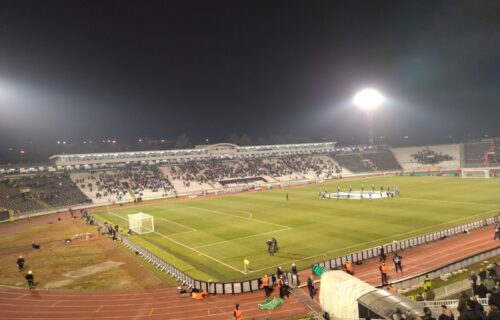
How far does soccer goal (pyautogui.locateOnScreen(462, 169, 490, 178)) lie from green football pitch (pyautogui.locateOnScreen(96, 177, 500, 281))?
1577cm

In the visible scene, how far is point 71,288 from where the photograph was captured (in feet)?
77.7

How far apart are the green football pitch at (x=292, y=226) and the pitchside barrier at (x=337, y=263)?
1.12 meters

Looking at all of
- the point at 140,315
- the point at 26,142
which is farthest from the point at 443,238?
the point at 26,142

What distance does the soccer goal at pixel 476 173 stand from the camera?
72.1 meters

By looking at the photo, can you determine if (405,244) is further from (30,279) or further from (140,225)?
(140,225)

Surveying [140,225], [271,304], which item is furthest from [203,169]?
[271,304]

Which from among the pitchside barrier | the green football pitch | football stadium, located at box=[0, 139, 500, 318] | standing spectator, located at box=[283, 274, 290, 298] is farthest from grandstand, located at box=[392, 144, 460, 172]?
standing spectator, located at box=[283, 274, 290, 298]

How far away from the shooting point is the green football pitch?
89.4 feet

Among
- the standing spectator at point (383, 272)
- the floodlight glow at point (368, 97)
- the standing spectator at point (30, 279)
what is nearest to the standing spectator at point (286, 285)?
the standing spectator at point (383, 272)

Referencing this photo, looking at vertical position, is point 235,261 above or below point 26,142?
below

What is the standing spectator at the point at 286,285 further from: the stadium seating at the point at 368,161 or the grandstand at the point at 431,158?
the grandstand at the point at 431,158

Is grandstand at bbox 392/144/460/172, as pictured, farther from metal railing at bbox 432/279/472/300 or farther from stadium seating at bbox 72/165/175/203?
metal railing at bbox 432/279/472/300

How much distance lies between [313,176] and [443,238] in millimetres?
70218

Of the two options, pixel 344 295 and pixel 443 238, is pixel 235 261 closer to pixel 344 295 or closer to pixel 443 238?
pixel 344 295
